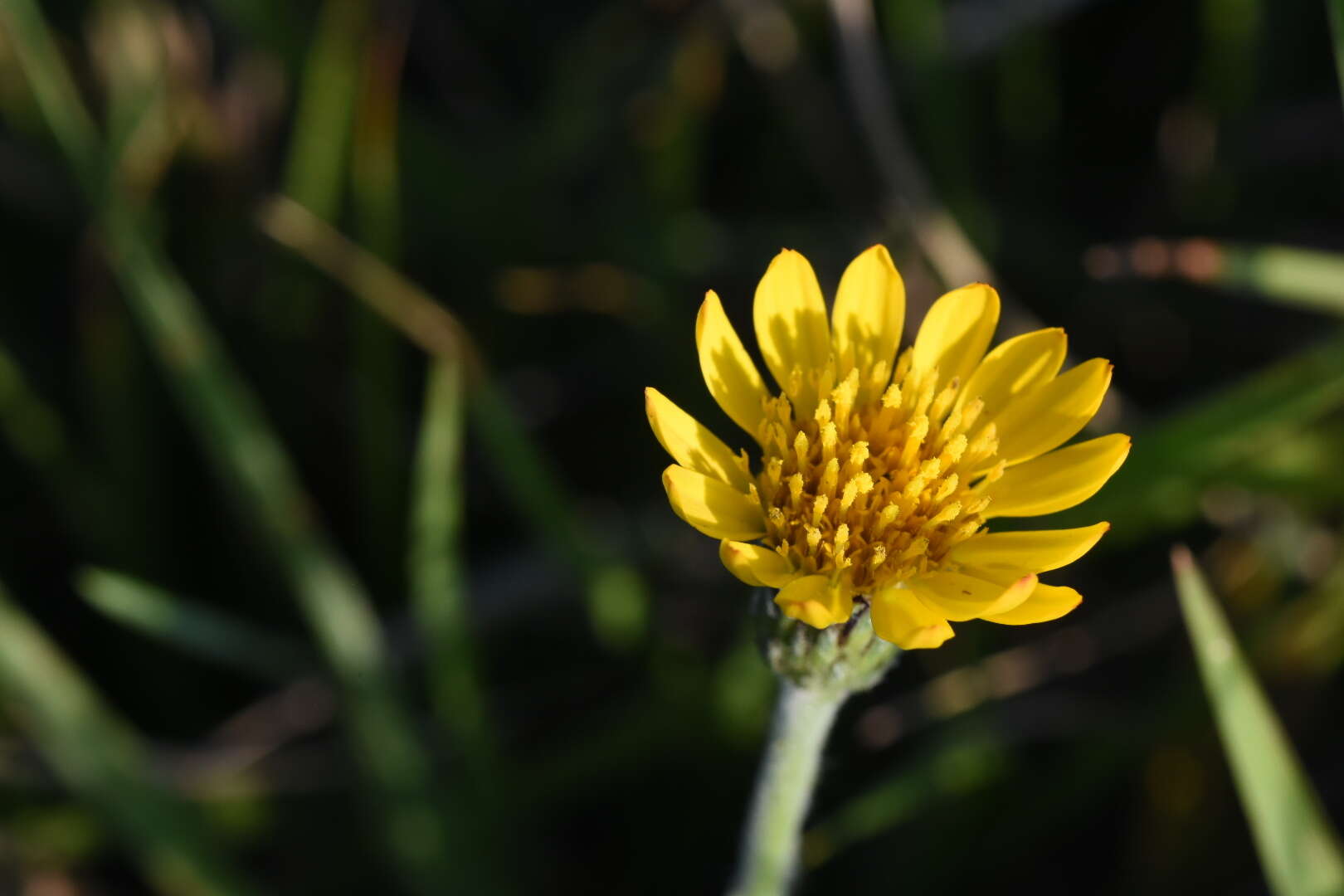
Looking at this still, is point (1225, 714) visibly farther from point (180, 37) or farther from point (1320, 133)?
point (180, 37)

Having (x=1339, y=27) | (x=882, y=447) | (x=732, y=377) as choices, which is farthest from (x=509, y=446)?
(x=1339, y=27)

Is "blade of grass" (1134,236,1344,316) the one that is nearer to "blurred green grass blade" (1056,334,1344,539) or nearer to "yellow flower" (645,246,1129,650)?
"blurred green grass blade" (1056,334,1344,539)

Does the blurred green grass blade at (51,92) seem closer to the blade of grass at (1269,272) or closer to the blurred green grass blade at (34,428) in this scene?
the blurred green grass blade at (34,428)

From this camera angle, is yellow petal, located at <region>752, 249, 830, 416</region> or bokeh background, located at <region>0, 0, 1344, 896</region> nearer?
yellow petal, located at <region>752, 249, 830, 416</region>

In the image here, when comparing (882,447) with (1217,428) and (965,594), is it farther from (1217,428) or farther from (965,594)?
(1217,428)

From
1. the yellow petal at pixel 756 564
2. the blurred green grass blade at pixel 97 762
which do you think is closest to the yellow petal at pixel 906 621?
the yellow petal at pixel 756 564

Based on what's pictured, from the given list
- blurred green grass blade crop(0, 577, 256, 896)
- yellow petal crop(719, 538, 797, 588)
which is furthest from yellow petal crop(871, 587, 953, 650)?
blurred green grass blade crop(0, 577, 256, 896)

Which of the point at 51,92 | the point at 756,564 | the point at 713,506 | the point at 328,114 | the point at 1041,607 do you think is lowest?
the point at 1041,607
